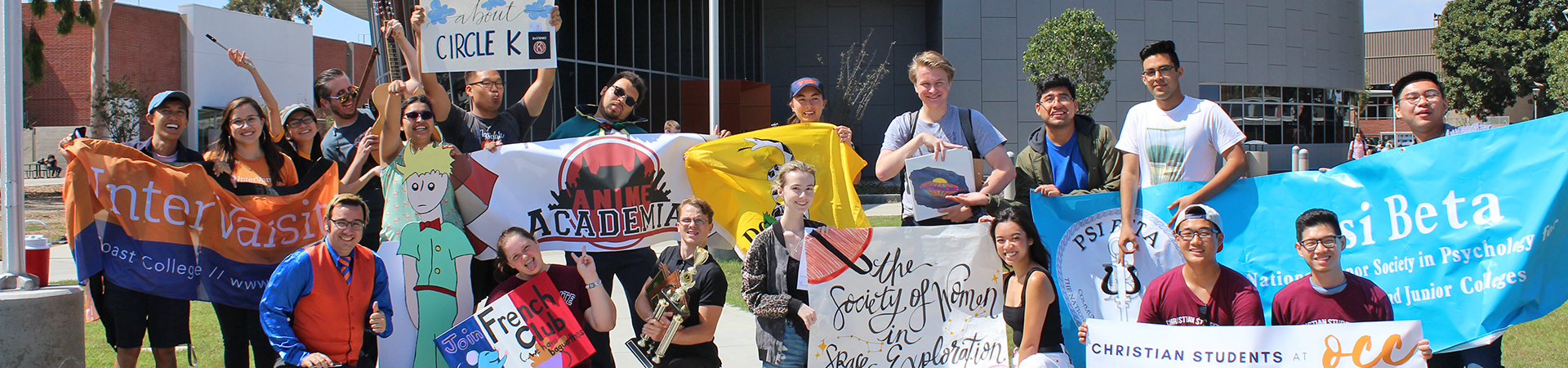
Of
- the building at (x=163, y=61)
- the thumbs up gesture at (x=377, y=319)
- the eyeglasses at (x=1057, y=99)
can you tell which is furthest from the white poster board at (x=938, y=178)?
the building at (x=163, y=61)

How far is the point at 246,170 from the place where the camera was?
525 centimetres

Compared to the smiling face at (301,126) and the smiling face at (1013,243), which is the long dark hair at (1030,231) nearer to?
the smiling face at (1013,243)

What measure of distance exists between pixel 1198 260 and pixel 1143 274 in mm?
727

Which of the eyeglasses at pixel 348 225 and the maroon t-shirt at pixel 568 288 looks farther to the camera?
the maroon t-shirt at pixel 568 288

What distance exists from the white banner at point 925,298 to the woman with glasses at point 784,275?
0.24 m

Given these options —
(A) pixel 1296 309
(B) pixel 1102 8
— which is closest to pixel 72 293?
(A) pixel 1296 309

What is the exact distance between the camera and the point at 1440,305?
4266 mm

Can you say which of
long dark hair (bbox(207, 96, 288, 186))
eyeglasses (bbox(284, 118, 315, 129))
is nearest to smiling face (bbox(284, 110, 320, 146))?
eyeglasses (bbox(284, 118, 315, 129))

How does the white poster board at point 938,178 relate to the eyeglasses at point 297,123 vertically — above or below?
below

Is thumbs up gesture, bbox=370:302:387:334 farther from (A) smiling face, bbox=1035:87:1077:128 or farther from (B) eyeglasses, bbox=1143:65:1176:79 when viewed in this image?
(B) eyeglasses, bbox=1143:65:1176:79

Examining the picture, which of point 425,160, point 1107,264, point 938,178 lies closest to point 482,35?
point 425,160

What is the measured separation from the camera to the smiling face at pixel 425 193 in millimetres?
4988

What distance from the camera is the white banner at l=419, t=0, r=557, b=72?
5645mm

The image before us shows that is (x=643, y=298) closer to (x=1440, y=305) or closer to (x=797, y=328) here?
(x=797, y=328)
